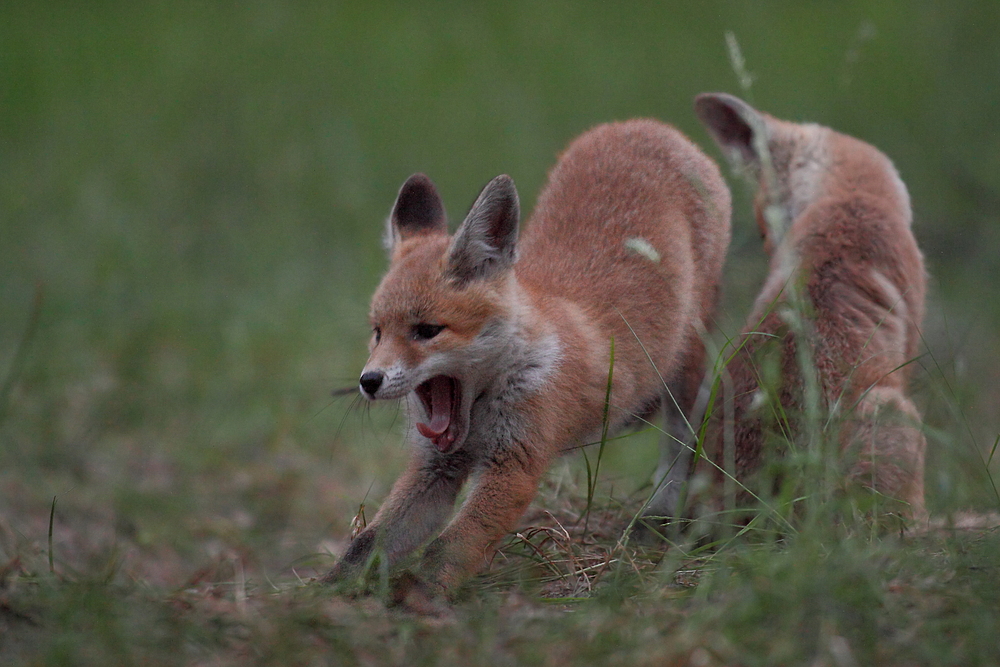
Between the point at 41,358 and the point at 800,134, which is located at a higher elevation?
the point at 800,134

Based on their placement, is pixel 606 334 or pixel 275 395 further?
pixel 275 395

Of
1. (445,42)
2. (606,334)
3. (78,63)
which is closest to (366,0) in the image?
(445,42)

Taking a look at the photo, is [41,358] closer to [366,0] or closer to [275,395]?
[275,395]

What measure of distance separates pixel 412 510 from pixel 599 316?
1286 millimetres

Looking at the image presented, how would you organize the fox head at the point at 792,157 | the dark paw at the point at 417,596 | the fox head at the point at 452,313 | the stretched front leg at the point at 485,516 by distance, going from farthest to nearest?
the fox head at the point at 792,157
the fox head at the point at 452,313
the stretched front leg at the point at 485,516
the dark paw at the point at 417,596

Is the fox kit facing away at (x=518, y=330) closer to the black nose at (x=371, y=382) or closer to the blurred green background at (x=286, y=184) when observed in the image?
the black nose at (x=371, y=382)

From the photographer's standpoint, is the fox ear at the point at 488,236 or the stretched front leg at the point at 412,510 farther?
the fox ear at the point at 488,236

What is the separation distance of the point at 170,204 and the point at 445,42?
5.27m

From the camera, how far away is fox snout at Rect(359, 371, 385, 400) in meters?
3.75

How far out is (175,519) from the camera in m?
6.37

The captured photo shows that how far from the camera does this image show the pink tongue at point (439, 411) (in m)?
4.19

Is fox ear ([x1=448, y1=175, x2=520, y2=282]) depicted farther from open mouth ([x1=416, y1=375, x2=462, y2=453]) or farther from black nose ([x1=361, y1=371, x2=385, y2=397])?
black nose ([x1=361, y1=371, x2=385, y2=397])

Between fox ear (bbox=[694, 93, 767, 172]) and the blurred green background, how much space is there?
0.95m

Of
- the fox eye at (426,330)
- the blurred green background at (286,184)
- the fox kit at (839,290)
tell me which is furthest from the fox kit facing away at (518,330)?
the blurred green background at (286,184)
